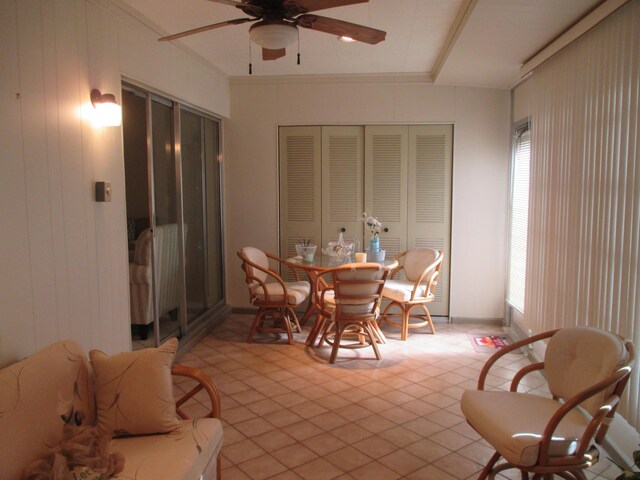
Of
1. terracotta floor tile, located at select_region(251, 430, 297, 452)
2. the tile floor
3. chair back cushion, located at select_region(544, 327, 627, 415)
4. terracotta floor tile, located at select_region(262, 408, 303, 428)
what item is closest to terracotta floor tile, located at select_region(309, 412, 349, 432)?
the tile floor

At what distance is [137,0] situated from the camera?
3.29 meters

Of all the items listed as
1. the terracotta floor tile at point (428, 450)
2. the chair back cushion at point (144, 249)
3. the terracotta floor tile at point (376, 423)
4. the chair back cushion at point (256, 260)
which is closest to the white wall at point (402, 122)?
the chair back cushion at point (256, 260)

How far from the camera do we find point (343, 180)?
5688 millimetres

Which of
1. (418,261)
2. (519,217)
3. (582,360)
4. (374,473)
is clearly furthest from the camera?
(418,261)

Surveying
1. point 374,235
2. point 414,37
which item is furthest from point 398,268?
point 414,37

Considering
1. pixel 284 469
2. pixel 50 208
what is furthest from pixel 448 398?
pixel 50 208

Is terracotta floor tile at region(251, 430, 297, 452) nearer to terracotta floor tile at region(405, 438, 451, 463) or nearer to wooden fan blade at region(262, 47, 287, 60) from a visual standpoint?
terracotta floor tile at region(405, 438, 451, 463)

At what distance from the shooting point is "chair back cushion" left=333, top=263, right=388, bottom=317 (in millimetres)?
4113

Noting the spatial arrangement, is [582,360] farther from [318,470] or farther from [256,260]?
[256,260]

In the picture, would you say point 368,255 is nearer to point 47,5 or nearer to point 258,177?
point 258,177

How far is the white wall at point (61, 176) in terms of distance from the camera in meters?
2.26

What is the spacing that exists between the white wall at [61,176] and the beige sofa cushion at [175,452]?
714 millimetres

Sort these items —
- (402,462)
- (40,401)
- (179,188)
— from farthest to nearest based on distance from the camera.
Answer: (179,188) → (402,462) → (40,401)

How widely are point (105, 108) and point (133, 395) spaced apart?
1717 mm
